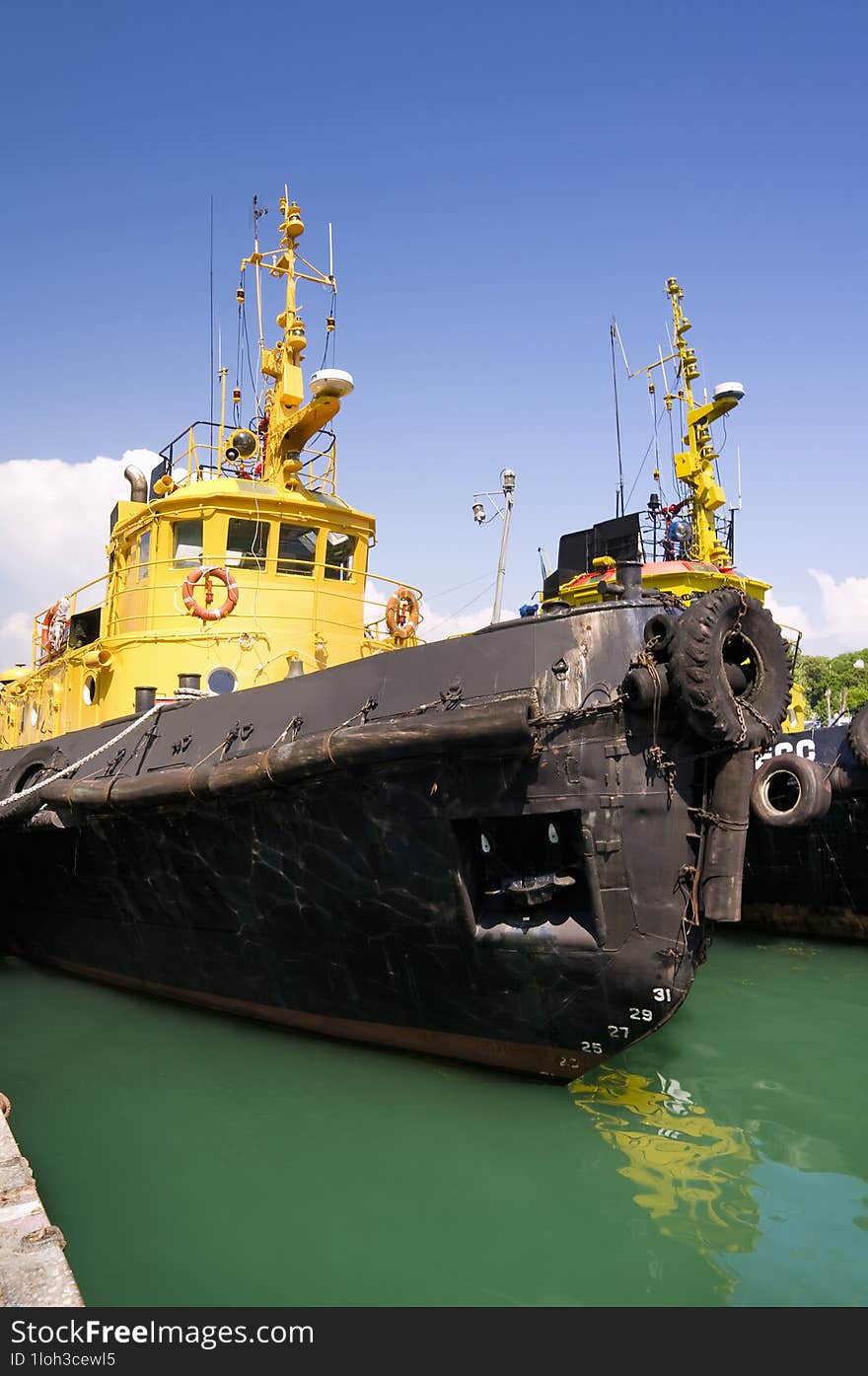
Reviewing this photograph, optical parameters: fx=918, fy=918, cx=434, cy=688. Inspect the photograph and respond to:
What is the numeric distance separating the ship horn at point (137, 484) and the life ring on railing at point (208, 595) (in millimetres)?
3117

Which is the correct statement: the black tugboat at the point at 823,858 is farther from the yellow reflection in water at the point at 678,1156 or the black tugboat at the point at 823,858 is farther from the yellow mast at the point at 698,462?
the yellow mast at the point at 698,462

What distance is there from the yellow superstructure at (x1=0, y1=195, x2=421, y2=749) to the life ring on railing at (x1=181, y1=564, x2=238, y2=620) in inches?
0.5

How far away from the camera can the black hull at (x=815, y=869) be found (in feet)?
34.6

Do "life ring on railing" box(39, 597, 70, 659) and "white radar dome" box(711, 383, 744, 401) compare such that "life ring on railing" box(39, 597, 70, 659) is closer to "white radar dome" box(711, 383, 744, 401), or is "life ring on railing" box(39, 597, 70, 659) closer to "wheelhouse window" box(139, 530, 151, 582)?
"wheelhouse window" box(139, 530, 151, 582)

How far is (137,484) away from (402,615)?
391 cm

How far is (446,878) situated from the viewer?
233 inches

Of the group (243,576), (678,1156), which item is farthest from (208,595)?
(678,1156)

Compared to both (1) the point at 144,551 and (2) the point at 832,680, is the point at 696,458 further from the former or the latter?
(2) the point at 832,680

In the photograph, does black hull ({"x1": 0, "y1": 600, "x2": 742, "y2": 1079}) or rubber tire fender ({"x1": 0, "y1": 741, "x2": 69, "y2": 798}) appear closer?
black hull ({"x1": 0, "y1": 600, "x2": 742, "y2": 1079})

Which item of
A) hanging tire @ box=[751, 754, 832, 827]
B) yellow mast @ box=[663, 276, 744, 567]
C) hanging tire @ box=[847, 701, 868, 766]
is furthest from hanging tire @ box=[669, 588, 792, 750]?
yellow mast @ box=[663, 276, 744, 567]

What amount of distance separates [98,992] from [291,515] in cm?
507

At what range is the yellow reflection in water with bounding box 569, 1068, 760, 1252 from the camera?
14.7 feet
